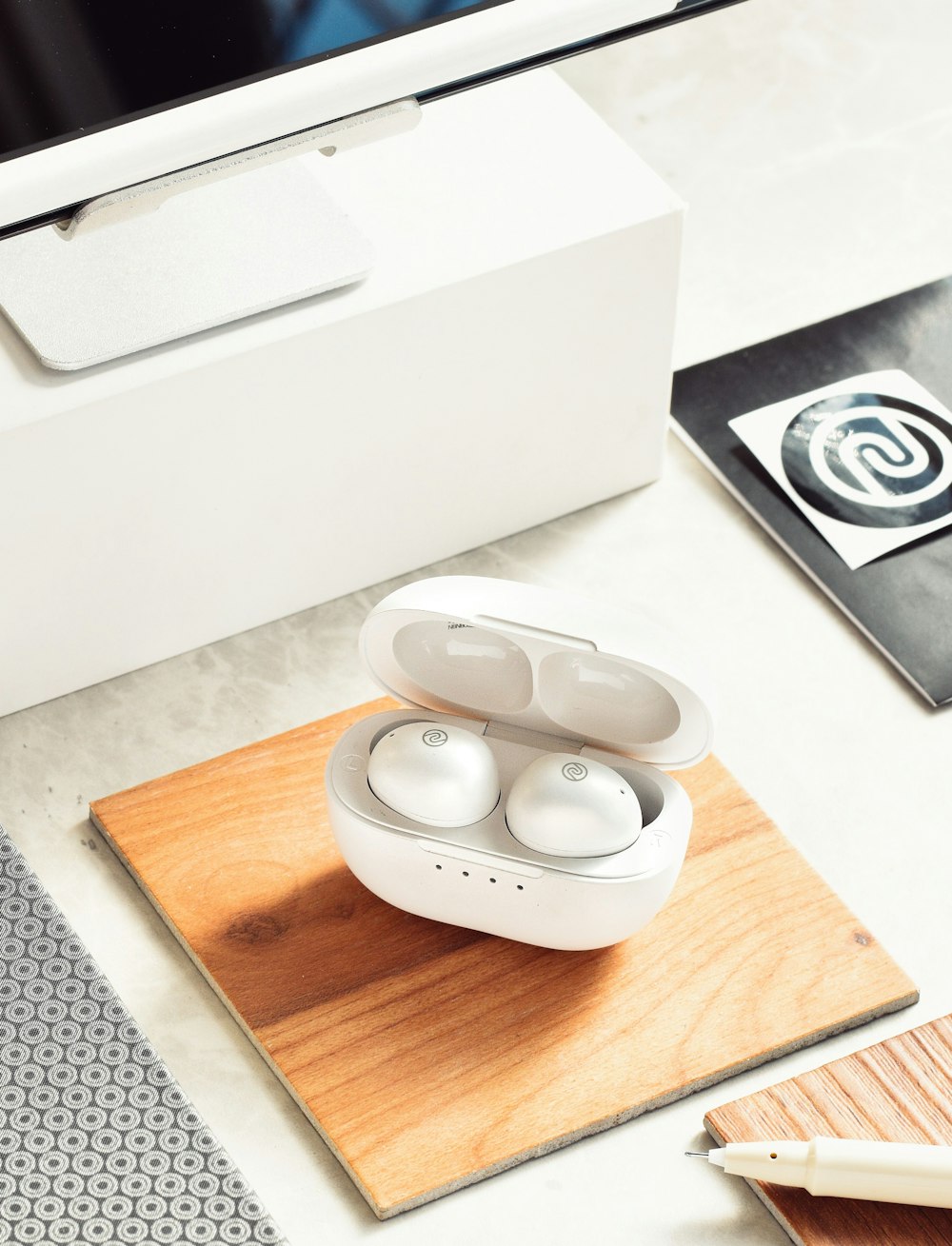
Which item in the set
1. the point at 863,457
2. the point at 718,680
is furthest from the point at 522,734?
the point at 863,457

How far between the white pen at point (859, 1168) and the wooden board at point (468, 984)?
0.21 ft

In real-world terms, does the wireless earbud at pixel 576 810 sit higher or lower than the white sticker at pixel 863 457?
higher

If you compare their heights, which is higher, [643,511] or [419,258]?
[419,258]

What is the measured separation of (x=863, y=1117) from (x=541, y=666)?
0.21m

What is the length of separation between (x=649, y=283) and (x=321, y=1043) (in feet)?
1.37

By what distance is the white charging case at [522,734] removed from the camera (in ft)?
2.11

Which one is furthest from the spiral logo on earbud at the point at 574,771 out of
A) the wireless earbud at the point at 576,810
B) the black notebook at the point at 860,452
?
the black notebook at the point at 860,452

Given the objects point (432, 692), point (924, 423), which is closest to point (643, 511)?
point (924, 423)

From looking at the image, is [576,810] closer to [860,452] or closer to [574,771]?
[574,771]

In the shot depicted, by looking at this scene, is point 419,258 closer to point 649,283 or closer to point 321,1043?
point 649,283

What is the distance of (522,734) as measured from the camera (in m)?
0.70

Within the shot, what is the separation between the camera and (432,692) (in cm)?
71

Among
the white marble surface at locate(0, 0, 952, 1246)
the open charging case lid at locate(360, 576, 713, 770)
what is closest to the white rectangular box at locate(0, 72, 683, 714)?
the white marble surface at locate(0, 0, 952, 1246)

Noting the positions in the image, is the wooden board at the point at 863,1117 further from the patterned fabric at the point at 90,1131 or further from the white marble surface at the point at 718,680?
the patterned fabric at the point at 90,1131
